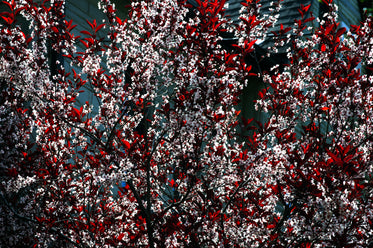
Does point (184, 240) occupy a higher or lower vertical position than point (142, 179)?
lower

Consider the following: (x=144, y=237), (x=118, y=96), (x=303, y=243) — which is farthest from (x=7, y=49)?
(x=303, y=243)

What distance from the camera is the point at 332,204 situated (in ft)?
10.6

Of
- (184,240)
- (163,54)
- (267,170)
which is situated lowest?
(184,240)

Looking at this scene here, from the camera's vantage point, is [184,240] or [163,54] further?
[163,54]

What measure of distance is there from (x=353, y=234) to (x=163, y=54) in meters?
2.52

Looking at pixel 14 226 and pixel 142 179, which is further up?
pixel 142 179

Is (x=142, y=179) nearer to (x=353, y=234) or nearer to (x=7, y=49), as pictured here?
(x=7, y=49)

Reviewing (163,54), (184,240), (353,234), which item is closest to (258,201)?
(184,240)

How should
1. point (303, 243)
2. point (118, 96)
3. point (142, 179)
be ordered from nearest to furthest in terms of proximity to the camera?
1. point (303, 243)
2. point (118, 96)
3. point (142, 179)

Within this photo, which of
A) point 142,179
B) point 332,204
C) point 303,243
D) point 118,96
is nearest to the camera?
point 332,204

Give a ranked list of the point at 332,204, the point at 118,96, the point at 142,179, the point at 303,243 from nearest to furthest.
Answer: the point at 332,204 → the point at 303,243 → the point at 118,96 → the point at 142,179

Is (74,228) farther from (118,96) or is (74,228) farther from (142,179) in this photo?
(118,96)

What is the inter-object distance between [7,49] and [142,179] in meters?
1.97

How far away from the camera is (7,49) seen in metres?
4.04
